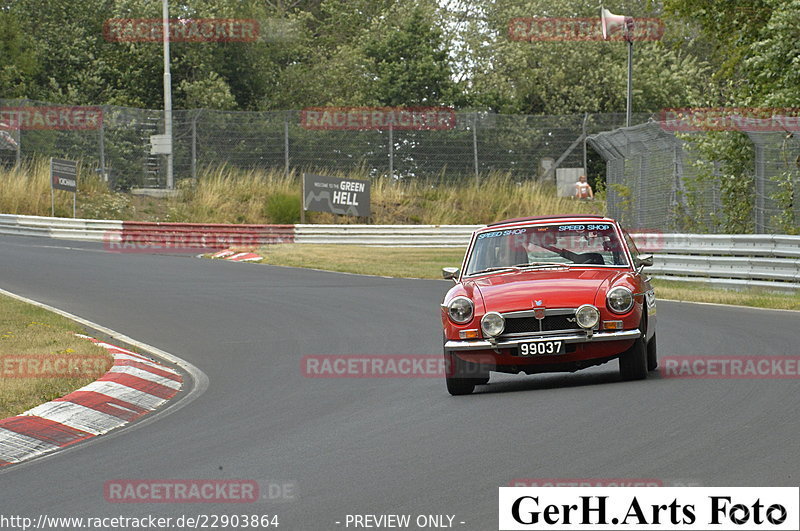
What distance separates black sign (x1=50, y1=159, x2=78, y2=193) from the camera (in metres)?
34.8

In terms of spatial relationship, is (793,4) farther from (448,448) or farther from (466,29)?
(466,29)

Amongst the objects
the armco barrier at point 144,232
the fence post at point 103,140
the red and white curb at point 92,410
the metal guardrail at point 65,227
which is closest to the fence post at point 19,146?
the fence post at point 103,140

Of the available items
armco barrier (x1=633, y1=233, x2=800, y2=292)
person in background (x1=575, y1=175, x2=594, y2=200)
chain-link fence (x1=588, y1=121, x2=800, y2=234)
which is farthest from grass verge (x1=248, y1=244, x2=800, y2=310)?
person in background (x1=575, y1=175, x2=594, y2=200)

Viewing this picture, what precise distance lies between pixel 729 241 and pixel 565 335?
11734 millimetres

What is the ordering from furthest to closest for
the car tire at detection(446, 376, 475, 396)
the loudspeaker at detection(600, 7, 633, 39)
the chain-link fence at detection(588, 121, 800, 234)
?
1. the loudspeaker at detection(600, 7, 633, 39)
2. the chain-link fence at detection(588, 121, 800, 234)
3. the car tire at detection(446, 376, 475, 396)

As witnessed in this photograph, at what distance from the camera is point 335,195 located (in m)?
37.9

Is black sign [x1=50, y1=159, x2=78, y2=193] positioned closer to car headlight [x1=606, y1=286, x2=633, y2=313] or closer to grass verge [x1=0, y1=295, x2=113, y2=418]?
grass verge [x1=0, y1=295, x2=113, y2=418]

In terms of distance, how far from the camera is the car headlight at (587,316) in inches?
394

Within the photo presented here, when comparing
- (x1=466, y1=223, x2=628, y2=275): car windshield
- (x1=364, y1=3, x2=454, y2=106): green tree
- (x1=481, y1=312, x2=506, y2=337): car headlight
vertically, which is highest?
(x1=364, y1=3, x2=454, y2=106): green tree

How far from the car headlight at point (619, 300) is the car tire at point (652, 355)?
0.89 metres

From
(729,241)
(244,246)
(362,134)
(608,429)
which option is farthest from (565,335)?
(362,134)

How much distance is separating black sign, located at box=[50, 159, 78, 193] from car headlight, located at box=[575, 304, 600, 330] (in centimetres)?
2677

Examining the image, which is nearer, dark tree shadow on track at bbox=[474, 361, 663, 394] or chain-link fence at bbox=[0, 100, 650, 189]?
dark tree shadow on track at bbox=[474, 361, 663, 394]

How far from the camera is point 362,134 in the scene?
3900 cm
